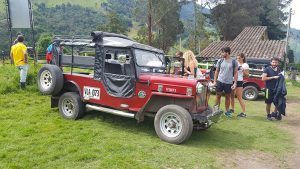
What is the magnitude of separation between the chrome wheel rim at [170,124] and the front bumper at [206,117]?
380 mm

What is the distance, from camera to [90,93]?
799 cm

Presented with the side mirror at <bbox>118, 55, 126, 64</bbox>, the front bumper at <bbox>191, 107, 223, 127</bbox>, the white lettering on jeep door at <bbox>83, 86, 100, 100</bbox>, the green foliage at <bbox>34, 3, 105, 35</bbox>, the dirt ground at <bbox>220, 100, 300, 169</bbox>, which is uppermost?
the green foliage at <bbox>34, 3, 105, 35</bbox>

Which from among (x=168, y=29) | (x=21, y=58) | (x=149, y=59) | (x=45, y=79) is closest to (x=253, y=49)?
(x=149, y=59)

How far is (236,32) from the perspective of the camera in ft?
135

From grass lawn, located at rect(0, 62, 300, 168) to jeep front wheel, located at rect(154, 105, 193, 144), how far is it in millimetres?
167

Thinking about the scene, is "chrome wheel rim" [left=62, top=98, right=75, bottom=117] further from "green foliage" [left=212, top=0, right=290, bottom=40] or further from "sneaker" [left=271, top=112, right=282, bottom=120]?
"green foliage" [left=212, top=0, right=290, bottom=40]

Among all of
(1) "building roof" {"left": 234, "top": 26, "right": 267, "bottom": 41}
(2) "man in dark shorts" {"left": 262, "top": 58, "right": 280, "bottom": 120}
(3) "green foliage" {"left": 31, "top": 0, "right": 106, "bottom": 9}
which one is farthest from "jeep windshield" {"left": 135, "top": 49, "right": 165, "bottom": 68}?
(3) "green foliage" {"left": 31, "top": 0, "right": 106, "bottom": 9}

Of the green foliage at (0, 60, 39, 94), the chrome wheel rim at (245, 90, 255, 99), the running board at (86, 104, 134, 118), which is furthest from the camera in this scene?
the chrome wheel rim at (245, 90, 255, 99)

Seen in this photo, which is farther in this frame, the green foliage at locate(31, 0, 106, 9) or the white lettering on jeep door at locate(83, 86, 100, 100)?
the green foliage at locate(31, 0, 106, 9)

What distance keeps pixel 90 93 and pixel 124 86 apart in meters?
1.04

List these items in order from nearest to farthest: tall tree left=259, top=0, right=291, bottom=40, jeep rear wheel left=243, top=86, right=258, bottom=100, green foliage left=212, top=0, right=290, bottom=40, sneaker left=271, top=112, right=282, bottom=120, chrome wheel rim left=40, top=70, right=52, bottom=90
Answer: chrome wheel rim left=40, top=70, right=52, bottom=90 < sneaker left=271, top=112, right=282, bottom=120 < jeep rear wheel left=243, top=86, right=258, bottom=100 < green foliage left=212, top=0, right=290, bottom=40 < tall tree left=259, top=0, right=291, bottom=40

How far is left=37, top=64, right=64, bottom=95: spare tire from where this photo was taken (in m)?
8.12

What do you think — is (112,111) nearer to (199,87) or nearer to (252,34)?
(199,87)

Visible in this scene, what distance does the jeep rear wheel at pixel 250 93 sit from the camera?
14391 mm
